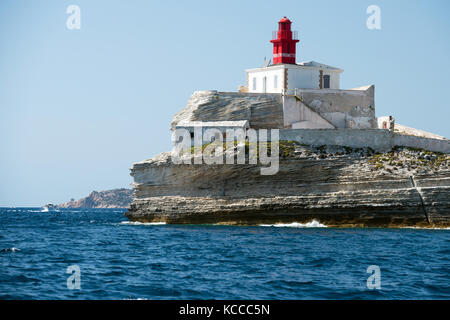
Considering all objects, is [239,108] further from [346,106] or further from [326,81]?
[326,81]

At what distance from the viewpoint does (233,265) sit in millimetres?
23484

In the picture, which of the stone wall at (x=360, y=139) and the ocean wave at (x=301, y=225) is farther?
the stone wall at (x=360, y=139)

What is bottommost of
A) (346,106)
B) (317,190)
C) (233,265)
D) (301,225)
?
(233,265)

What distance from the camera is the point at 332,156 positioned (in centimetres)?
4016

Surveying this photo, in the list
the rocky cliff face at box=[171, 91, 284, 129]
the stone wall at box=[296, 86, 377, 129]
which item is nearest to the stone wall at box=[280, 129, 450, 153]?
the rocky cliff face at box=[171, 91, 284, 129]

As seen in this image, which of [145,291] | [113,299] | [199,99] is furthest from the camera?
[199,99]

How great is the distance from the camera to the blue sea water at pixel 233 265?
18.6 metres

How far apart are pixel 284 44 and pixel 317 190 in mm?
14758

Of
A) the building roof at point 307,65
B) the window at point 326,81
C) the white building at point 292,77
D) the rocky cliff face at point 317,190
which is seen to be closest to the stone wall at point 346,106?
the white building at point 292,77

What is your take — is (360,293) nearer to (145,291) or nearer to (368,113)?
(145,291)

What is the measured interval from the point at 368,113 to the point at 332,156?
34.9 ft

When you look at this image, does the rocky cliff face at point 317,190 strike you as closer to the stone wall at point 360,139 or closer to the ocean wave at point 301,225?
the ocean wave at point 301,225

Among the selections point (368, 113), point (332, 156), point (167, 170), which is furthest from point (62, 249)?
point (368, 113)

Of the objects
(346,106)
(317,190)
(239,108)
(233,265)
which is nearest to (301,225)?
(317,190)
